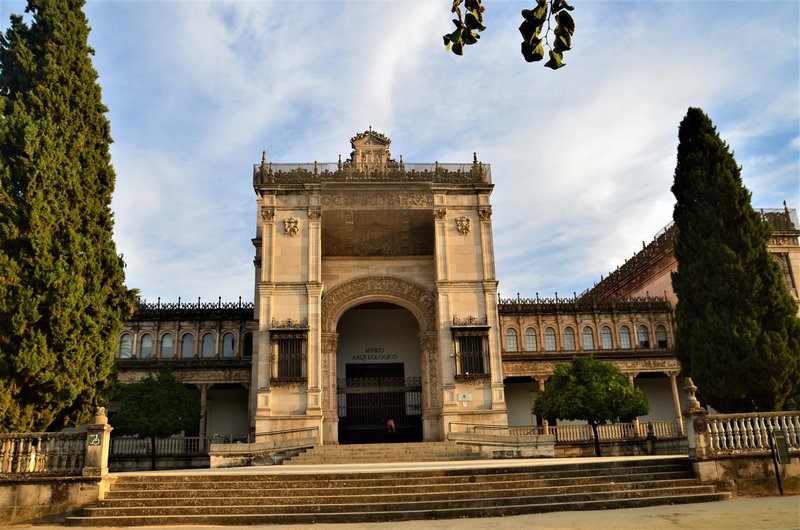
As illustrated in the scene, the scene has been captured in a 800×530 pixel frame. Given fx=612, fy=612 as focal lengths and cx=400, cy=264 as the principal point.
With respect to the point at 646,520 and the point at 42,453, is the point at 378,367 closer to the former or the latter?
the point at 42,453

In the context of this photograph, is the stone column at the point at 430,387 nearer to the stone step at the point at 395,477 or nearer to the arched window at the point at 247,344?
the arched window at the point at 247,344

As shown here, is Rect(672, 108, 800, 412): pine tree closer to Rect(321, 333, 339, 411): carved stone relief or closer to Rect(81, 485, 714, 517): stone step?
Rect(81, 485, 714, 517): stone step

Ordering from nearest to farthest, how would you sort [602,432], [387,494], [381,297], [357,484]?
1. [387,494]
2. [357,484]
3. [602,432]
4. [381,297]

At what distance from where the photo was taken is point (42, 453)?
14.0 m

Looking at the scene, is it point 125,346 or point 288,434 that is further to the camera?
point 125,346

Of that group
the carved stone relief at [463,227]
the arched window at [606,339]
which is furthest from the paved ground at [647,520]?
the arched window at [606,339]

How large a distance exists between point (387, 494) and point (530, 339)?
73.2 feet

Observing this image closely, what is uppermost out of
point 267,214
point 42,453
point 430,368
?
point 267,214

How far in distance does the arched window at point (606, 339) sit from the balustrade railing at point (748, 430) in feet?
62.4

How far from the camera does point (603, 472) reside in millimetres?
14914

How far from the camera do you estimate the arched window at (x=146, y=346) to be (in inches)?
1286

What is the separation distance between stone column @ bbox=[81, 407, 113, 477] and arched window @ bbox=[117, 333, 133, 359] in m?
19.5

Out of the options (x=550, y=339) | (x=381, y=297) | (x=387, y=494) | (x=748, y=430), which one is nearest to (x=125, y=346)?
(x=381, y=297)

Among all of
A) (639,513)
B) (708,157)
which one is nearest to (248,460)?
(639,513)
